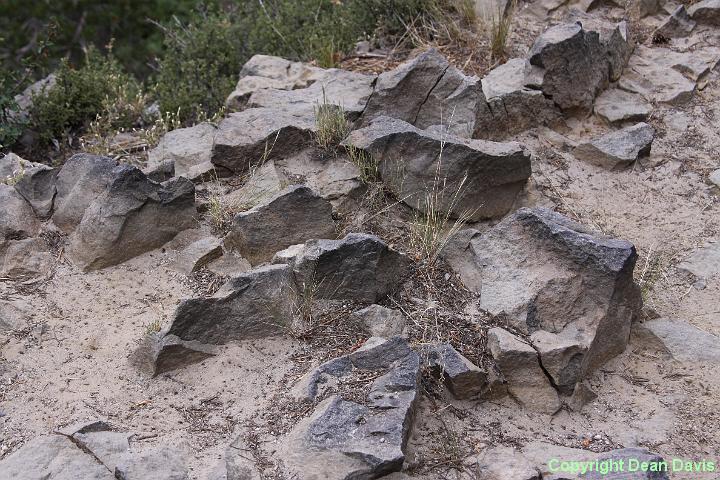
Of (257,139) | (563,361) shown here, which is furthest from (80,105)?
(563,361)

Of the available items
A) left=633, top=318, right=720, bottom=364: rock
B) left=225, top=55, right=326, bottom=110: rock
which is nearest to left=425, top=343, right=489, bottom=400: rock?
left=633, top=318, right=720, bottom=364: rock

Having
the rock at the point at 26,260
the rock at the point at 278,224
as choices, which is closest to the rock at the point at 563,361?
the rock at the point at 278,224

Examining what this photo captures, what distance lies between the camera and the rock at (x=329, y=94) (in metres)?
5.59

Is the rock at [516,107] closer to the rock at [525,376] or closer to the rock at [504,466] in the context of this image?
the rock at [525,376]

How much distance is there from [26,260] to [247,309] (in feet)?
4.57

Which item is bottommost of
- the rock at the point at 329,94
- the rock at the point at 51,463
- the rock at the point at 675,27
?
the rock at the point at 51,463

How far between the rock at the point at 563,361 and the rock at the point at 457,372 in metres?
0.29

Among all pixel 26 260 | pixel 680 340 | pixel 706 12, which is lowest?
pixel 26 260

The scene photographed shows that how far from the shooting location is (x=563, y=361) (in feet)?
12.6

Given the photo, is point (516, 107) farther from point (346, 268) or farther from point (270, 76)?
point (346, 268)

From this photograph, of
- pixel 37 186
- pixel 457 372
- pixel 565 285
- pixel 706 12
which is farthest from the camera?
pixel 706 12

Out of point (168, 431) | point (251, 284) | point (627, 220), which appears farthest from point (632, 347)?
point (168, 431)

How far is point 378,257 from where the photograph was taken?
4188 millimetres

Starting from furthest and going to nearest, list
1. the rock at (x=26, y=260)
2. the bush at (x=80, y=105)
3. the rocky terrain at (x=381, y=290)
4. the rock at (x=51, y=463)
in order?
the bush at (x=80, y=105)
the rock at (x=26, y=260)
the rocky terrain at (x=381, y=290)
the rock at (x=51, y=463)
